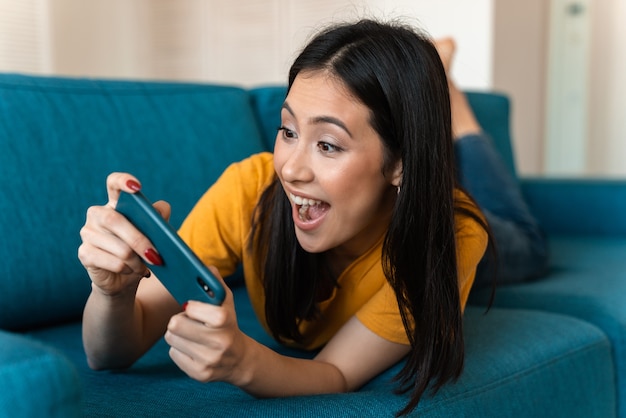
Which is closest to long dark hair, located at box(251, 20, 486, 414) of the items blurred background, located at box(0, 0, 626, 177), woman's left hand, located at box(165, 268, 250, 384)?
woman's left hand, located at box(165, 268, 250, 384)

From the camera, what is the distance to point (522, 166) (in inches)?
139

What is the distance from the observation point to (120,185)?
788mm

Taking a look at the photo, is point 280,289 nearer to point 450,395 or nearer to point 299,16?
point 450,395

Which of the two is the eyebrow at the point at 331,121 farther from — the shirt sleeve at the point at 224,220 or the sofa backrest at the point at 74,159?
the sofa backrest at the point at 74,159

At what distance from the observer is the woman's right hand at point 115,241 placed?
0.79 meters

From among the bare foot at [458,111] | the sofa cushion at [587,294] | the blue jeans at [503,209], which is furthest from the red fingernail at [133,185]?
the bare foot at [458,111]

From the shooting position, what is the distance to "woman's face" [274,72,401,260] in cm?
95

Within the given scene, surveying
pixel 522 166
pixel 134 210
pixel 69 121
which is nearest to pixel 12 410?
pixel 134 210

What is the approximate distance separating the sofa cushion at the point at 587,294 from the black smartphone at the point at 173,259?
95 cm

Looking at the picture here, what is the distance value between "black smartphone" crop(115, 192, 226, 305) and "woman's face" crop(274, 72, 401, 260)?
0.23 m

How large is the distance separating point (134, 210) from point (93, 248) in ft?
0.28

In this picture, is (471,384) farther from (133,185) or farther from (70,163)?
(70,163)

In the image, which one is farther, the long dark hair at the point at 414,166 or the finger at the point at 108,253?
the long dark hair at the point at 414,166

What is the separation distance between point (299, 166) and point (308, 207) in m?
0.07
